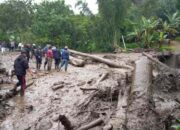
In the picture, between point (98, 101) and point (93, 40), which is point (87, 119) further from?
point (93, 40)

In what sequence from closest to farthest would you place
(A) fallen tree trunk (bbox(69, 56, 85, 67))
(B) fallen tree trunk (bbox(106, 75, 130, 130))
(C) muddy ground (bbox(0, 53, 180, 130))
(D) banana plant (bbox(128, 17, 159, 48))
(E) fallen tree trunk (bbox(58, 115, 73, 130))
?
1. (E) fallen tree trunk (bbox(58, 115, 73, 130))
2. (B) fallen tree trunk (bbox(106, 75, 130, 130))
3. (C) muddy ground (bbox(0, 53, 180, 130))
4. (A) fallen tree trunk (bbox(69, 56, 85, 67))
5. (D) banana plant (bbox(128, 17, 159, 48))

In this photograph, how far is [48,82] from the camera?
17.9m

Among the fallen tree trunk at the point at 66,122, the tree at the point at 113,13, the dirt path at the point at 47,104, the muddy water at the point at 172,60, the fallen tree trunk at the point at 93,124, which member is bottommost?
the muddy water at the point at 172,60

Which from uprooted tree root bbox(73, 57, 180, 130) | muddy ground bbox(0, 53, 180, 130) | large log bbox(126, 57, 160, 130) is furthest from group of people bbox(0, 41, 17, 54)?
large log bbox(126, 57, 160, 130)

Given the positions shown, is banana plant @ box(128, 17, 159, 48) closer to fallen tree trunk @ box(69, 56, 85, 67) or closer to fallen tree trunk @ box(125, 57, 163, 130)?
fallen tree trunk @ box(69, 56, 85, 67)

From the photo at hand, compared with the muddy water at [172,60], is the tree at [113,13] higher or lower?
higher

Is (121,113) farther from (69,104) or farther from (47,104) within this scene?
(47,104)

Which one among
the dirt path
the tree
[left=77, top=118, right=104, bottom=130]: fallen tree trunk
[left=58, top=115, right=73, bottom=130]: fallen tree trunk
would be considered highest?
the tree

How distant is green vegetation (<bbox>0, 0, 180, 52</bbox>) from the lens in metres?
40.3

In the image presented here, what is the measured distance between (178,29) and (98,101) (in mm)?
35492

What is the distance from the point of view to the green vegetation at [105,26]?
40.3m

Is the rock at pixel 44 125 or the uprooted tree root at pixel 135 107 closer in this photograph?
the uprooted tree root at pixel 135 107

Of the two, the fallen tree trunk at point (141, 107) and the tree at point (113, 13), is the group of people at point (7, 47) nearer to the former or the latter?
the tree at point (113, 13)

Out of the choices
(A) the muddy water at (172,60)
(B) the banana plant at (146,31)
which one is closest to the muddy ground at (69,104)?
(A) the muddy water at (172,60)
